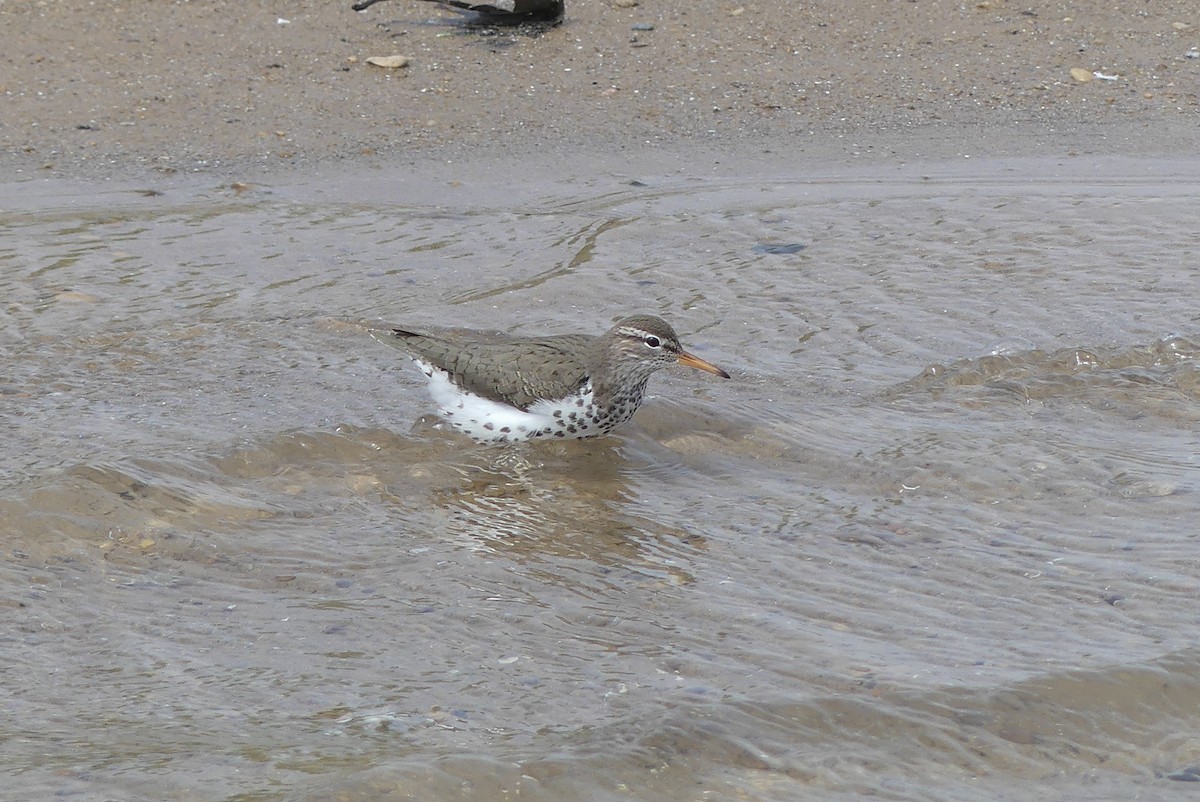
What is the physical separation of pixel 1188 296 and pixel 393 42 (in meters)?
6.48

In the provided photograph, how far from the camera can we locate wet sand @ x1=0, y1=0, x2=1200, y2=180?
10.8m

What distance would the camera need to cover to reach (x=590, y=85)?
11742 mm

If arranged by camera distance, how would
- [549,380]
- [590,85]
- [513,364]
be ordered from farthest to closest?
[590,85], [513,364], [549,380]

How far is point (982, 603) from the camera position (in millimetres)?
5395

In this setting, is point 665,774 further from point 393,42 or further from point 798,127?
point 393,42

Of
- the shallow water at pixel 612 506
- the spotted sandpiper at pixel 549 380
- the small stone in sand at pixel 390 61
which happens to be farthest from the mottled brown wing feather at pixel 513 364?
the small stone in sand at pixel 390 61

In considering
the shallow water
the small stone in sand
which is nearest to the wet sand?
the small stone in sand

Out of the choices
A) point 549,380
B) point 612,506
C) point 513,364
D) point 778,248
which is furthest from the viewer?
point 778,248

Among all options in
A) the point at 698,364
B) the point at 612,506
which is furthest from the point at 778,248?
the point at 612,506

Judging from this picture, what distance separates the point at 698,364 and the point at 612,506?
0.98 m

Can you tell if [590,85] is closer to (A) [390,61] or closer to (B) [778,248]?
(A) [390,61]

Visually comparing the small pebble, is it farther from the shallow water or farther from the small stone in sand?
the small stone in sand

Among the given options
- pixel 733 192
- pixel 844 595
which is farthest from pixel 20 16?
pixel 844 595

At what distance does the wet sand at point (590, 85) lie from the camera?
10797 millimetres
